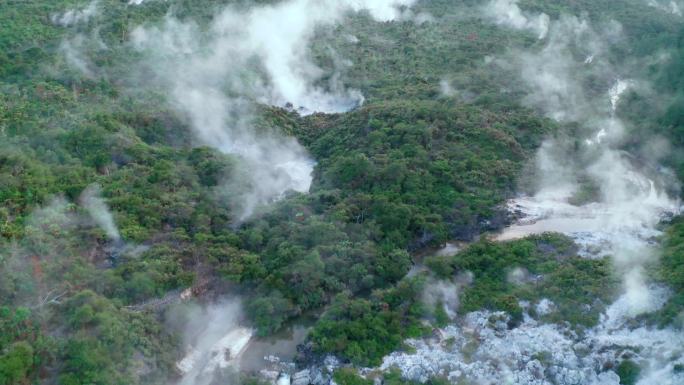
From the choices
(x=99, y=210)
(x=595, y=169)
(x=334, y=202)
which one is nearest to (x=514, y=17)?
(x=595, y=169)

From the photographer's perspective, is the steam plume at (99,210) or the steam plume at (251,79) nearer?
the steam plume at (99,210)

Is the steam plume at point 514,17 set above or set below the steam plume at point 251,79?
above

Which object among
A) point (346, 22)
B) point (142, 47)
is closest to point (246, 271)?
point (142, 47)

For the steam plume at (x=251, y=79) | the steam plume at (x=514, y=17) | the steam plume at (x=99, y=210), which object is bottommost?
the steam plume at (x=99, y=210)

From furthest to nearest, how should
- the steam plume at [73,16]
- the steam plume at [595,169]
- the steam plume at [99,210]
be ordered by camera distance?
1. the steam plume at [73,16]
2. the steam plume at [595,169]
3. the steam plume at [99,210]

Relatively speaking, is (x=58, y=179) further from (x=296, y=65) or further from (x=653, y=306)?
(x=653, y=306)

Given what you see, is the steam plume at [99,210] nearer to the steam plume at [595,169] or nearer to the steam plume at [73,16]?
the steam plume at [595,169]

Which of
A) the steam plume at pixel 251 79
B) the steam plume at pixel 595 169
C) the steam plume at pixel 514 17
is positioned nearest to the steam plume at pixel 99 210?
the steam plume at pixel 251 79
